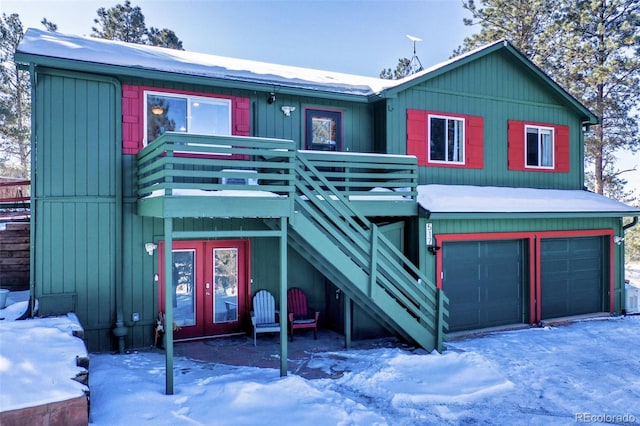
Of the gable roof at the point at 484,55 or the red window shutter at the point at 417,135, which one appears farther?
the red window shutter at the point at 417,135

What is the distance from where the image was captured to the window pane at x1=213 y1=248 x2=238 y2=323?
8906 millimetres

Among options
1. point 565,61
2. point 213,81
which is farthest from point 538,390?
point 565,61

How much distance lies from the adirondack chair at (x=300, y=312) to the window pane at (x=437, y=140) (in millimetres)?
4367

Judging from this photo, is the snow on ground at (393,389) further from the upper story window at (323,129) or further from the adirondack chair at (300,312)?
the upper story window at (323,129)

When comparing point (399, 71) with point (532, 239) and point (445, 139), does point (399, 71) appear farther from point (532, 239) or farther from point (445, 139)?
point (532, 239)

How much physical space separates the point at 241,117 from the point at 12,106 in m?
17.5

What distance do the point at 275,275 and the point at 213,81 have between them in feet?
13.2

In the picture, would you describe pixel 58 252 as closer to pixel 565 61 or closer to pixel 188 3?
pixel 188 3

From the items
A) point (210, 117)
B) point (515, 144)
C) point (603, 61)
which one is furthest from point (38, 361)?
point (603, 61)

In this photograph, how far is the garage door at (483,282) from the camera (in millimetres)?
9477

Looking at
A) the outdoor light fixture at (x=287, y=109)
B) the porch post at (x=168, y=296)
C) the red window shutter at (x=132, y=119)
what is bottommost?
the porch post at (x=168, y=296)

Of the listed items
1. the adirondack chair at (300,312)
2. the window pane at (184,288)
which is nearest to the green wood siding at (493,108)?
the adirondack chair at (300,312)

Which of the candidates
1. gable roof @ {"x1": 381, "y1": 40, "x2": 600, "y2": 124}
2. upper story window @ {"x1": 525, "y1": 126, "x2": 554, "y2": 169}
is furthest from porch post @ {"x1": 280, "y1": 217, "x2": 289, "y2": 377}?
upper story window @ {"x1": 525, "y1": 126, "x2": 554, "y2": 169}

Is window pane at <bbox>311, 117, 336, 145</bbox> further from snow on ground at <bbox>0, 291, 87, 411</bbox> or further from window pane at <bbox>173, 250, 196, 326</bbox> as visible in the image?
snow on ground at <bbox>0, 291, 87, 411</bbox>
